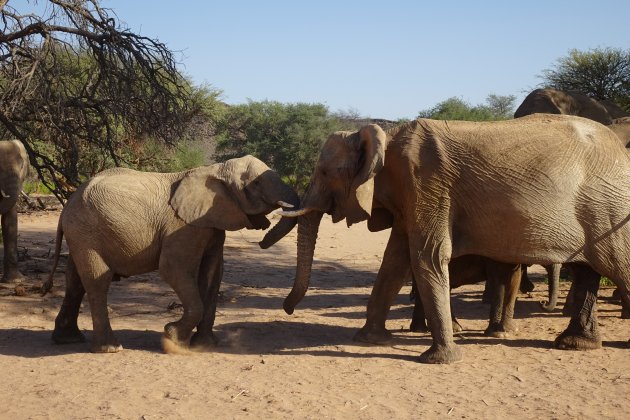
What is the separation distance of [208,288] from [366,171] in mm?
1795

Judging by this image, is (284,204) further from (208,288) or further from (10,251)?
(10,251)

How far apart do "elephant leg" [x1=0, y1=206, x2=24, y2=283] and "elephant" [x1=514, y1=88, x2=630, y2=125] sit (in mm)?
6862

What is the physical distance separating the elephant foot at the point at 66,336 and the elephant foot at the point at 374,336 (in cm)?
253

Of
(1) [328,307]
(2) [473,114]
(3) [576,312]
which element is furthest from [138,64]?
(2) [473,114]

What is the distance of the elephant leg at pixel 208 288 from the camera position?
25.0 ft

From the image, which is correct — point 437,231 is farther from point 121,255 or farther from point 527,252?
point 121,255

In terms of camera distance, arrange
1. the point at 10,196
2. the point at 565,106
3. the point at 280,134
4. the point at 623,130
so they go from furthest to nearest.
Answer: the point at 280,134 < the point at 565,106 < the point at 10,196 < the point at 623,130

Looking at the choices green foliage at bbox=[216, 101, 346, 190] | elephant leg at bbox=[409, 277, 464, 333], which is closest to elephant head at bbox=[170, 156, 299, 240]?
elephant leg at bbox=[409, 277, 464, 333]

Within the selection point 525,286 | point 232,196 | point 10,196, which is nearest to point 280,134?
point 10,196

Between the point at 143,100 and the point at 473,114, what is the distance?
96.7ft

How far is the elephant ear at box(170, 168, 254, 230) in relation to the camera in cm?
743

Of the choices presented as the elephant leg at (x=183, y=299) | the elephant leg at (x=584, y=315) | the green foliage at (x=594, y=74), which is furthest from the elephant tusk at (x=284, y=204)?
the green foliage at (x=594, y=74)

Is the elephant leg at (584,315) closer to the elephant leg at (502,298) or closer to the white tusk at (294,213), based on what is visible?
the elephant leg at (502,298)

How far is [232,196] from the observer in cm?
755
